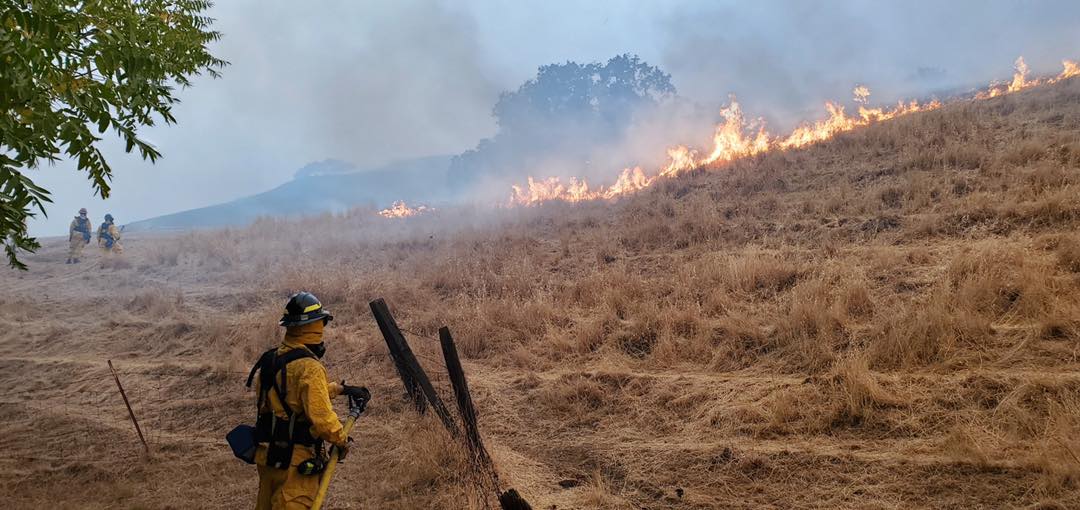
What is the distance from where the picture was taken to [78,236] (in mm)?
19156

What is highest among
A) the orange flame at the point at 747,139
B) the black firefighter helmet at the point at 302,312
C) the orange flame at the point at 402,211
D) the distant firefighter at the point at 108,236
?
the orange flame at the point at 747,139

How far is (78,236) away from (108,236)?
1.32 meters

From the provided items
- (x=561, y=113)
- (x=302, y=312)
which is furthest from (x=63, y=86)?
(x=561, y=113)

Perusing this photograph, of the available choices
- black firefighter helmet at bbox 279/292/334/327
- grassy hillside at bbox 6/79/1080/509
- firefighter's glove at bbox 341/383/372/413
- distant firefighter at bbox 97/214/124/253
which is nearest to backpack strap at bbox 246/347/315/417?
black firefighter helmet at bbox 279/292/334/327

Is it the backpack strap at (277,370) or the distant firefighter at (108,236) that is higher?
the distant firefighter at (108,236)

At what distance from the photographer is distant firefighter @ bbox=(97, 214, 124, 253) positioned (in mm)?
18766

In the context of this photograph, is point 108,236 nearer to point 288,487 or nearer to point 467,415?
point 467,415

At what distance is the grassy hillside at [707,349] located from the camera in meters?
4.50

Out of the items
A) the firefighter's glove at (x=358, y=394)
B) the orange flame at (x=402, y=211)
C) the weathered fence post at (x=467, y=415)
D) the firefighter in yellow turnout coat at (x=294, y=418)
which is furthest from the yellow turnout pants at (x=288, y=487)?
the orange flame at (x=402, y=211)

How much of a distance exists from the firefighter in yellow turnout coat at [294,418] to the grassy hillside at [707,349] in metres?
1.51

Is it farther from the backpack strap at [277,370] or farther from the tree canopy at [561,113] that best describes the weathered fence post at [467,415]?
the tree canopy at [561,113]

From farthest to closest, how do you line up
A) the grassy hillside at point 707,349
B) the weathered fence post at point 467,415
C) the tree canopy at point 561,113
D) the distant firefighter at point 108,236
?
the tree canopy at point 561,113
the distant firefighter at point 108,236
the weathered fence post at point 467,415
the grassy hillside at point 707,349

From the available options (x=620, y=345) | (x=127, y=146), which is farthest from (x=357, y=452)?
(x=127, y=146)

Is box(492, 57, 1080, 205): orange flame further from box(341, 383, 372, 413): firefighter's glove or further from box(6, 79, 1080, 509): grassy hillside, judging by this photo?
box(341, 383, 372, 413): firefighter's glove
